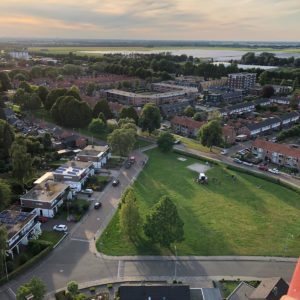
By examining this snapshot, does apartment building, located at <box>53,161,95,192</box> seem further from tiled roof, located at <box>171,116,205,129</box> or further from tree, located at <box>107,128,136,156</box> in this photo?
tiled roof, located at <box>171,116,205,129</box>

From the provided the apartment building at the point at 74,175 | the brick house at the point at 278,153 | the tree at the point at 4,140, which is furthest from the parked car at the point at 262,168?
the tree at the point at 4,140

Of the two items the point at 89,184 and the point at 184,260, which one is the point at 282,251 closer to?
the point at 184,260

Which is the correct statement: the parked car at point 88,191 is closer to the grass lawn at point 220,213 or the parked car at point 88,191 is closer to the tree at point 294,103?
the grass lawn at point 220,213

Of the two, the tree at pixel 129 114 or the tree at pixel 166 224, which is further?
the tree at pixel 129 114

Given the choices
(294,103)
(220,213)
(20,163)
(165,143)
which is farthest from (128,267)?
(294,103)

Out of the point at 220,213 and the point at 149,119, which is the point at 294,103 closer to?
the point at 149,119

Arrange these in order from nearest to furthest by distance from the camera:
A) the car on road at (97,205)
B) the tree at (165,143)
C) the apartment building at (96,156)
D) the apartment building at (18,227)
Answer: the apartment building at (18,227)
the car on road at (97,205)
the apartment building at (96,156)
the tree at (165,143)
